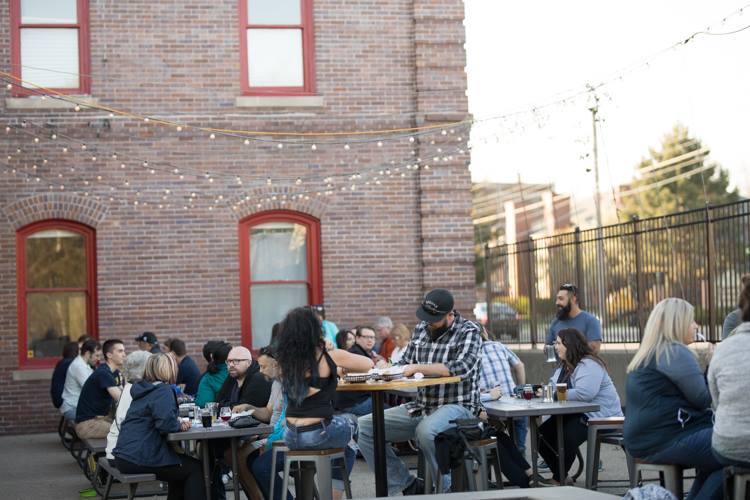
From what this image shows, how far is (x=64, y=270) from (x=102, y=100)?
2.62 m

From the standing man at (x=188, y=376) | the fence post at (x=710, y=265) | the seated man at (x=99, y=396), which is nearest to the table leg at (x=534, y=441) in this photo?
the fence post at (x=710, y=265)

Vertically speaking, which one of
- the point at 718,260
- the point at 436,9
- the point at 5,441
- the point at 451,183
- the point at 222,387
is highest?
the point at 436,9

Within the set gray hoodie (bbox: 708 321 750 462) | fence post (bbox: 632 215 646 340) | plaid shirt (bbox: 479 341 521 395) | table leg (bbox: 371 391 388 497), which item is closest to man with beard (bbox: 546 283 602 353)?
plaid shirt (bbox: 479 341 521 395)

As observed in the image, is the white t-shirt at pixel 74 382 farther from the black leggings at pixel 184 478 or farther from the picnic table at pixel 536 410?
the picnic table at pixel 536 410

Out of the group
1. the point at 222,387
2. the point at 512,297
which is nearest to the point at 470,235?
the point at 512,297

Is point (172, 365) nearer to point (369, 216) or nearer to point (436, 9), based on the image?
point (369, 216)

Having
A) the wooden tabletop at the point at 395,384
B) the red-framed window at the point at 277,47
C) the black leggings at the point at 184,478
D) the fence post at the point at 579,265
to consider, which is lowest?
the black leggings at the point at 184,478

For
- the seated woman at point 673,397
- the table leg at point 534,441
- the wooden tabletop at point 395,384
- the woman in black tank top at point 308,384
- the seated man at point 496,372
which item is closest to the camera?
the seated woman at point 673,397

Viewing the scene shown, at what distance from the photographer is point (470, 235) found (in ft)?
57.8

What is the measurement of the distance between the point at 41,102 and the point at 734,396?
41.6ft

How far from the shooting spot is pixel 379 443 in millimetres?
8891

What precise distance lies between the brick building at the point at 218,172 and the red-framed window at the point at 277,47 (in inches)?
1.1

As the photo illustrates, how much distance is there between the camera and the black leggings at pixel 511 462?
397 inches

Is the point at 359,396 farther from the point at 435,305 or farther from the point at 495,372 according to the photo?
the point at 435,305
